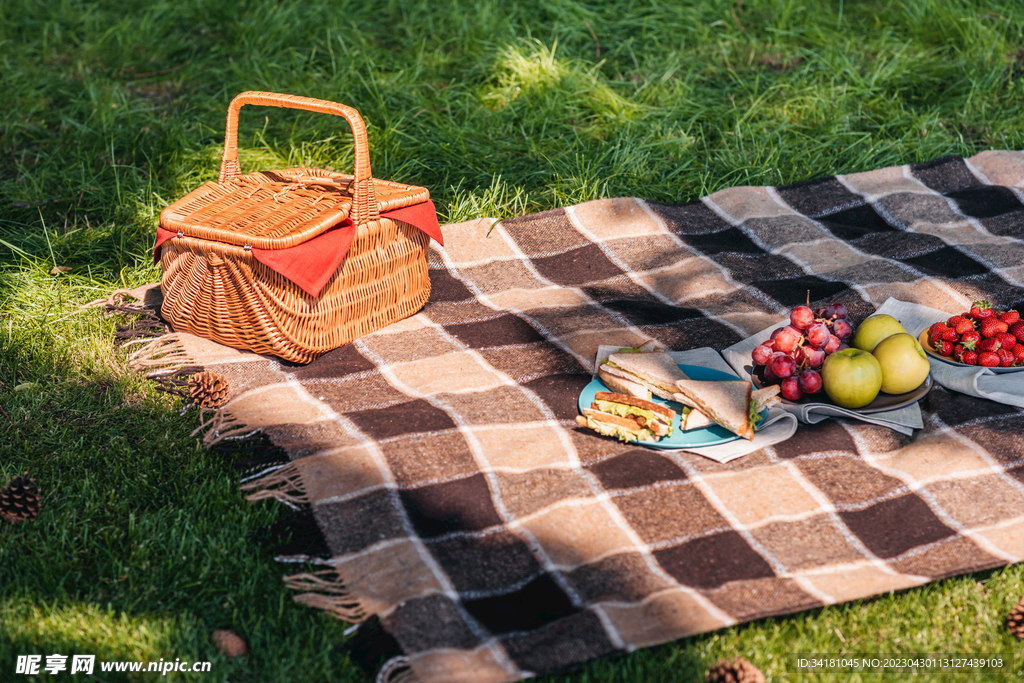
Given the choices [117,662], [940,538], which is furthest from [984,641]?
[117,662]

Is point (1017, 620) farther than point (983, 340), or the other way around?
point (983, 340)

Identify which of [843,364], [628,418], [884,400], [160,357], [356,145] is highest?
[356,145]

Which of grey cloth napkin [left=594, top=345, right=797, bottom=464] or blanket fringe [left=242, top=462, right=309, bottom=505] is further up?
grey cloth napkin [left=594, top=345, right=797, bottom=464]

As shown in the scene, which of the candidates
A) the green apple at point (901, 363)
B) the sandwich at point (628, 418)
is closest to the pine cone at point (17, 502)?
the sandwich at point (628, 418)

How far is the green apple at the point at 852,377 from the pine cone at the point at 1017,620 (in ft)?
2.14

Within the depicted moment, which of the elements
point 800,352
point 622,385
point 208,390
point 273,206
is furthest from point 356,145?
point 800,352

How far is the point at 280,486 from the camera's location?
2199 mm

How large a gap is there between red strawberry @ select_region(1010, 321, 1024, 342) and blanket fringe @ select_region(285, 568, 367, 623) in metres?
2.08

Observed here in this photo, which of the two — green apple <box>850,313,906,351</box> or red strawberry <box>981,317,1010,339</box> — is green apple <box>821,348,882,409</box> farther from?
red strawberry <box>981,317,1010,339</box>

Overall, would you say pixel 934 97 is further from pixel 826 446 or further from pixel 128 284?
pixel 128 284

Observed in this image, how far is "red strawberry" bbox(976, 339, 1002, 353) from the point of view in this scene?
8.36 ft

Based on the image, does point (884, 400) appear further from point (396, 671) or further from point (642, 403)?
point (396, 671)

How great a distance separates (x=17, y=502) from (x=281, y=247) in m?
0.95

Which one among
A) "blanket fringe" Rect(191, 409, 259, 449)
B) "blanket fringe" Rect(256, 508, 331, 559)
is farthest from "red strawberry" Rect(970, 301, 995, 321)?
"blanket fringe" Rect(191, 409, 259, 449)
